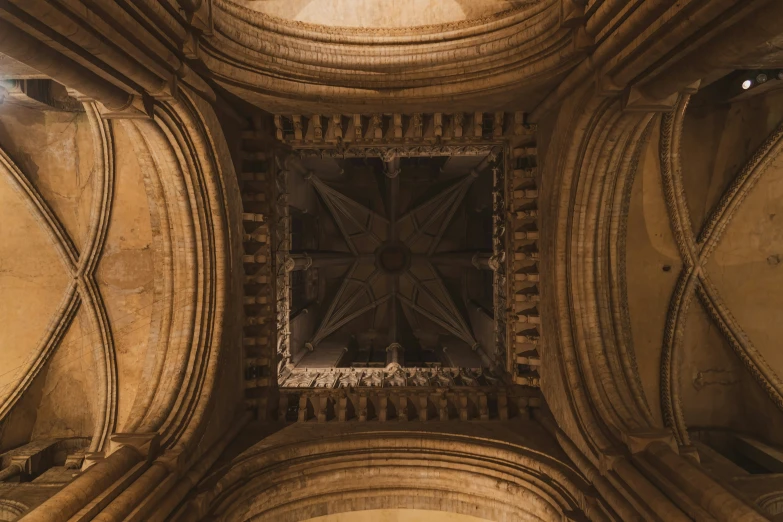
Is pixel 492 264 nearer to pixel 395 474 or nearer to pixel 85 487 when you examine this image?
pixel 395 474

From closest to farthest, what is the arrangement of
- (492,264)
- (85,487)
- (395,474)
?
(85,487), (395,474), (492,264)

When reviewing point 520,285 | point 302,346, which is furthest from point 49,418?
point 520,285

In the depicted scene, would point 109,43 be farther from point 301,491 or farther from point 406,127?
point 301,491

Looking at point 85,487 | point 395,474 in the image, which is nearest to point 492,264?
point 395,474

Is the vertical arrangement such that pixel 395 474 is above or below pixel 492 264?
below

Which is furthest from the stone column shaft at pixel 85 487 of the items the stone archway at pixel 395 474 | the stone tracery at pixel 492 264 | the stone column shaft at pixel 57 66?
the stone column shaft at pixel 57 66

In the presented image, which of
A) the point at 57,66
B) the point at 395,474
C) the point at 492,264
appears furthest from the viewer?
the point at 492,264

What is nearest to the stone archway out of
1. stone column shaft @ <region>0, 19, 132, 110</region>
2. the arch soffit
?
the arch soffit

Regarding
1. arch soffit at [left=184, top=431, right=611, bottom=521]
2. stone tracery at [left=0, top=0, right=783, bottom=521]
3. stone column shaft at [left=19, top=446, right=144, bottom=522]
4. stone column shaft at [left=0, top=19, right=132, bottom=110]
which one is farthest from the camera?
arch soffit at [left=184, top=431, right=611, bottom=521]

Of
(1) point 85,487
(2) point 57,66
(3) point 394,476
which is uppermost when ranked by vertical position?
(2) point 57,66

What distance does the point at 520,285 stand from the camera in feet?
20.1

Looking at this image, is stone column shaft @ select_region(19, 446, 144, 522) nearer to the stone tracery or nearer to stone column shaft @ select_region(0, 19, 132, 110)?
the stone tracery

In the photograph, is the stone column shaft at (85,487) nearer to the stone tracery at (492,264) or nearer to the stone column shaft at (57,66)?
the stone tracery at (492,264)

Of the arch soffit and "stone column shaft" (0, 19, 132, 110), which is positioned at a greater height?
"stone column shaft" (0, 19, 132, 110)
